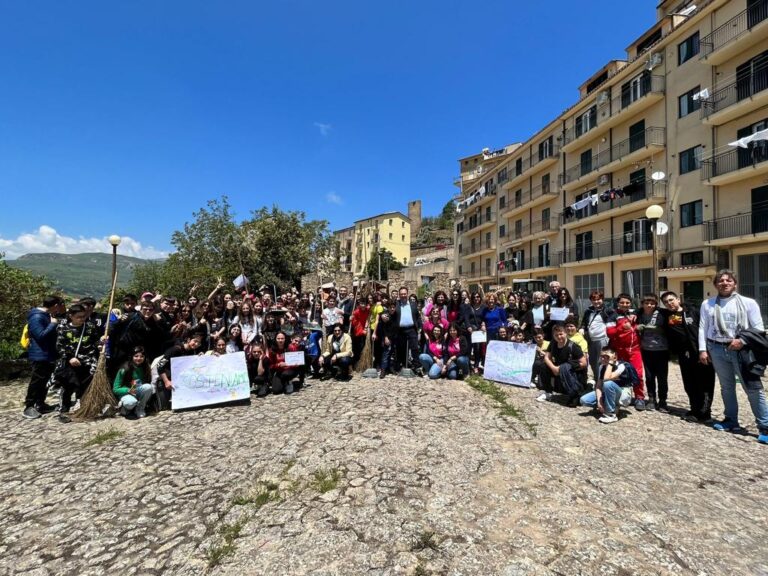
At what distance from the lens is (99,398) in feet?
20.9

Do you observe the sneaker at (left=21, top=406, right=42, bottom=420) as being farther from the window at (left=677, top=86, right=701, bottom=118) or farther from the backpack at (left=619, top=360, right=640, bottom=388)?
the window at (left=677, top=86, right=701, bottom=118)

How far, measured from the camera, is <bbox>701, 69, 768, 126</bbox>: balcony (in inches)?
664

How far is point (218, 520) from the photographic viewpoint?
136 inches

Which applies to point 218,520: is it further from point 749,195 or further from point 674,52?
point 674,52

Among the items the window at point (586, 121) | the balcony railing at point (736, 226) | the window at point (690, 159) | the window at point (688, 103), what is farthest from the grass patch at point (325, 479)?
the window at point (586, 121)

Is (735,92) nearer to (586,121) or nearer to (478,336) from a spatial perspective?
(586,121)

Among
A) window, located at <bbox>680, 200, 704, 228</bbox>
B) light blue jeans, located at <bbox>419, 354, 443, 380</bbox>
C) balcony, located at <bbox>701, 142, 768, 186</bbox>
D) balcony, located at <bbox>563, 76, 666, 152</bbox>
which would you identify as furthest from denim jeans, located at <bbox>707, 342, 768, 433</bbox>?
balcony, located at <bbox>563, 76, 666, 152</bbox>

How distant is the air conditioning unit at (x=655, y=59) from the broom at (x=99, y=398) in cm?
2779

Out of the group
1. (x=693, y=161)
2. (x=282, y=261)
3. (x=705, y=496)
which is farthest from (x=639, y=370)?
(x=282, y=261)

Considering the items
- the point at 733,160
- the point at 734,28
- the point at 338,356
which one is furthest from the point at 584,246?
the point at 338,356

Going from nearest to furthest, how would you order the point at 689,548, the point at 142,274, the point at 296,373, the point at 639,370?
1. the point at 689,548
2. the point at 639,370
3. the point at 296,373
4. the point at 142,274

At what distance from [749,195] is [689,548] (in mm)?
21541

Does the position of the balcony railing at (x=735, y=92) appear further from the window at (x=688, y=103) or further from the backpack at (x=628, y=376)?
the backpack at (x=628, y=376)

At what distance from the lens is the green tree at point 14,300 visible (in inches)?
388
